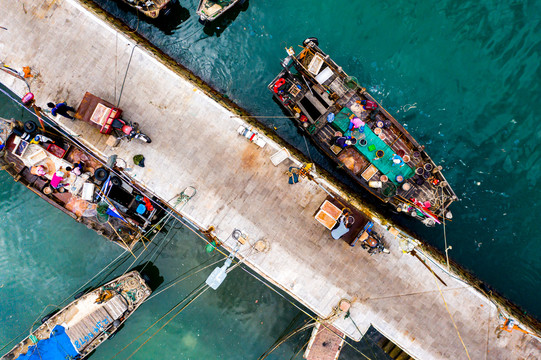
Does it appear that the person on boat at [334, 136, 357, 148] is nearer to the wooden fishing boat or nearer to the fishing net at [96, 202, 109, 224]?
the wooden fishing boat

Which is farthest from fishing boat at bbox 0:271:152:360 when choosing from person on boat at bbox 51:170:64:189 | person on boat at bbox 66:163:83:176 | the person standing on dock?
the person standing on dock

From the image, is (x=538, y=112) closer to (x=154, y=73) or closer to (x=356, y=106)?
(x=356, y=106)

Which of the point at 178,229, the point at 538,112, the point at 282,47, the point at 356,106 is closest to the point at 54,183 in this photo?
the point at 178,229

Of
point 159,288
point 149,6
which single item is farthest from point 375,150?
point 149,6

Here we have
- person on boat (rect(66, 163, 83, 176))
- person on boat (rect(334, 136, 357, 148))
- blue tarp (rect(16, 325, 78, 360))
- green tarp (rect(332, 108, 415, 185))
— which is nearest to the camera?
person on boat (rect(334, 136, 357, 148))

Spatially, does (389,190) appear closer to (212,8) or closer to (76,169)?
(212,8)

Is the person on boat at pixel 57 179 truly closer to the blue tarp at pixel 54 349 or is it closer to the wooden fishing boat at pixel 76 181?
the wooden fishing boat at pixel 76 181
